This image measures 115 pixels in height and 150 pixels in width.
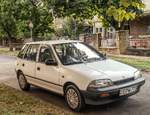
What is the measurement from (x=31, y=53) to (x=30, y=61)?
303mm

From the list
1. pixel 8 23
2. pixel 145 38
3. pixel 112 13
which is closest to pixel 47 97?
pixel 112 13

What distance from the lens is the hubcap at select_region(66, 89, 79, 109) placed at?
750 cm

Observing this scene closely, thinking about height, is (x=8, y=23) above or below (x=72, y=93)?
above

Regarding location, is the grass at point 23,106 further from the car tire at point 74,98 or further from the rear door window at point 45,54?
the rear door window at point 45,54

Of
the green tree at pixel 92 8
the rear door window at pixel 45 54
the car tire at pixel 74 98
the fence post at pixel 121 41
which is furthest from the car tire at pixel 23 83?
the fence post at pixel 121 41

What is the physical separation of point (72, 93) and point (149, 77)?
5.74 meters

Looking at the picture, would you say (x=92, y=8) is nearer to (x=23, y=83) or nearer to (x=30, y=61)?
(x=23, y=83)

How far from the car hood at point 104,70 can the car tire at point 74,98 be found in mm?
447

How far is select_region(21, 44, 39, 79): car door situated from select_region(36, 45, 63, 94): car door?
1.13 ft

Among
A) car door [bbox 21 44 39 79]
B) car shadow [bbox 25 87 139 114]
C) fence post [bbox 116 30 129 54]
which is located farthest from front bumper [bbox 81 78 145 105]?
fence post [bbox 116 30 129 54]

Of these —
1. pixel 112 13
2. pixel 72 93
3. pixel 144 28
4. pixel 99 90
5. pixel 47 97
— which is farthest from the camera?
pixel 144 28

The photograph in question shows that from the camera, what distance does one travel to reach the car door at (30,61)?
941 centimetres

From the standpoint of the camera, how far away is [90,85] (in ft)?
23.2

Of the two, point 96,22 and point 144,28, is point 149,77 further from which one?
point 96,22
